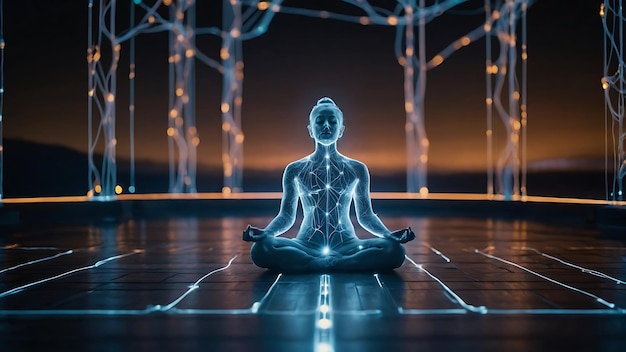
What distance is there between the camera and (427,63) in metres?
9.25

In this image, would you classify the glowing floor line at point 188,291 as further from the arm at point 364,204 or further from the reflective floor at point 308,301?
the arm at point 364,204

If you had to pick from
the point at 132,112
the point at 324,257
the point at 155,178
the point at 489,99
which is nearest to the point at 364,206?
the point at 324,257

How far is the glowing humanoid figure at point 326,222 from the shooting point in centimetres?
A: 353

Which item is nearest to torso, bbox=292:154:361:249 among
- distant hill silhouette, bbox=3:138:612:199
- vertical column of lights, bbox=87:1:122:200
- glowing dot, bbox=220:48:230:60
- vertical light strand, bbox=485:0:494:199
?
vertical column of lights, bbox=87:1:122:200

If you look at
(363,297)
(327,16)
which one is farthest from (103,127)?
(363,297)

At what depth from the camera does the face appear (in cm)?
357

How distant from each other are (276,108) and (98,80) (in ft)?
9.07

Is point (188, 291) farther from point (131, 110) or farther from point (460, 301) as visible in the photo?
point (131, 110)

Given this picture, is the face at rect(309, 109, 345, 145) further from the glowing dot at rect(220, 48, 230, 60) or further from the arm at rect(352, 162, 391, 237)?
the glowing dot at rect(220, 48, 230, 60)

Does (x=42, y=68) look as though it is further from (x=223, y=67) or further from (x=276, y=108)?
(x=276, y=108)

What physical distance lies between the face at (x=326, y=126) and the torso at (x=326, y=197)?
13 centimetres

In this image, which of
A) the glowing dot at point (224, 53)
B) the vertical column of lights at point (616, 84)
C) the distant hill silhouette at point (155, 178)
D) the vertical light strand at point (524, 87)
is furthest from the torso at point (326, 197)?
the glowing dot at point (224, 53)

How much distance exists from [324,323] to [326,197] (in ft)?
4.28

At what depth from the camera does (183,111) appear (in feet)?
30.4
